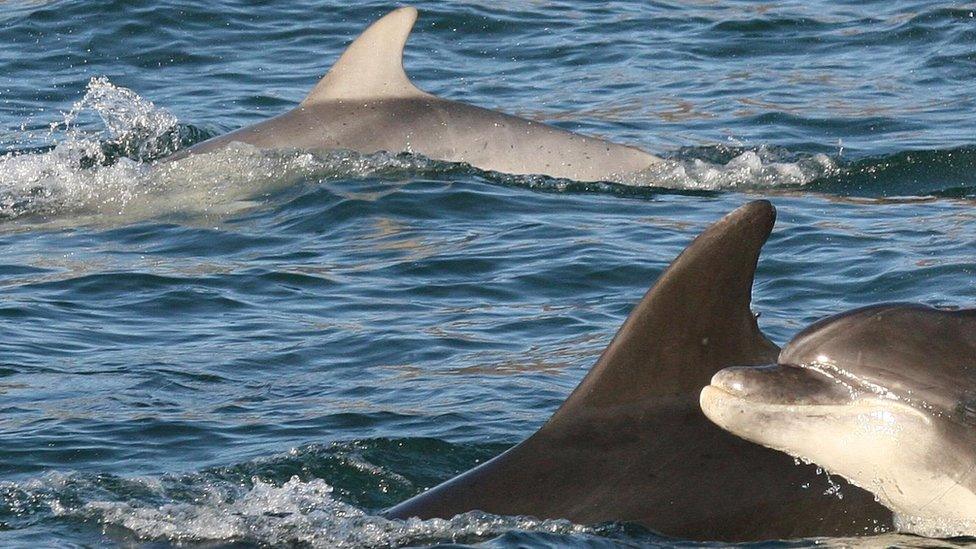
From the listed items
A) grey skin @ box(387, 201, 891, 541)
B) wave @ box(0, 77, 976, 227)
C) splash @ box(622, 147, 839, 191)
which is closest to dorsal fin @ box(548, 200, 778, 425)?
grey skin @ box(387, 201, 891, 541)

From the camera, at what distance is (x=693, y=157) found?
14.5m

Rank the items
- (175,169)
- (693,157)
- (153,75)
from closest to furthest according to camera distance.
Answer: (175,169), (693,157), (153,75)

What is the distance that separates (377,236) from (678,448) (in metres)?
7.09

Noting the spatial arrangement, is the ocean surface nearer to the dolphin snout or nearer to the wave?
the wave

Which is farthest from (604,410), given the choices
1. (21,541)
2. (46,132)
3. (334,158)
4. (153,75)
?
(153,75)

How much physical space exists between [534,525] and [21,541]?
6.44 ft

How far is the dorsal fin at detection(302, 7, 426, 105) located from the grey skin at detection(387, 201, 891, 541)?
27.7 feet

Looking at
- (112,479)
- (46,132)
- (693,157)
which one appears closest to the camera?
(112,479)

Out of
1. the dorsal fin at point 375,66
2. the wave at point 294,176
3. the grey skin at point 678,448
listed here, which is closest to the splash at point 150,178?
the wave at point 294,176

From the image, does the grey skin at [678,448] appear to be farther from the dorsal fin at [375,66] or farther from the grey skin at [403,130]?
the dorsal fin at [375,66]

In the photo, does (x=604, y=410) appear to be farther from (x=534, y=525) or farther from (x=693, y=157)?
(x=693, y=157)

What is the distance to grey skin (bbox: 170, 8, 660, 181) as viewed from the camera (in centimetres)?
1371

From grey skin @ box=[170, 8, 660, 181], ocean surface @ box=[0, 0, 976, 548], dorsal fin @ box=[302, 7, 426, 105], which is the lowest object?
ocean surface @ box=[0, 0, 976, 548]

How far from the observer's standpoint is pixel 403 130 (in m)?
13.9
